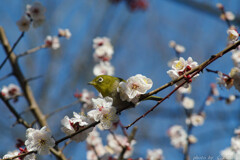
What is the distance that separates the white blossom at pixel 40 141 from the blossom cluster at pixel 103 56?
1.35 metres

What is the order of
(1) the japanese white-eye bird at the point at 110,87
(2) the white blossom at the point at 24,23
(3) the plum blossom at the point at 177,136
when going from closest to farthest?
1. (1) the japanese white-eye bird at the point at 110,87
2. (2) the white blossom at the point at 24,23
3. (3) the plum blossom at the point at 177,136

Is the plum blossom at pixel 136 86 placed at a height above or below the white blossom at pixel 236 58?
below

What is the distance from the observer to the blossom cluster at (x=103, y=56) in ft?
8.81

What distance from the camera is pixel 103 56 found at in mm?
2799

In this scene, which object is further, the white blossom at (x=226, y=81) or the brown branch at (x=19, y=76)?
the brown branch at (x=19, y=76)

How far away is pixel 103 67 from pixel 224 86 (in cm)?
136

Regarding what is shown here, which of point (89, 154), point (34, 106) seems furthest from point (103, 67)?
point (89, 154)

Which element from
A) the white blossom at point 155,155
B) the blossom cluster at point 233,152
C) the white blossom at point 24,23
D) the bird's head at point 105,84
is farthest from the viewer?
the white blossom at point 155,155

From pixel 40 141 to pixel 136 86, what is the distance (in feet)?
1.87

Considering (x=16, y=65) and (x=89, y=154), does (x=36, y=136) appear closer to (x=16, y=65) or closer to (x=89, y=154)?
(x=16, y=65)

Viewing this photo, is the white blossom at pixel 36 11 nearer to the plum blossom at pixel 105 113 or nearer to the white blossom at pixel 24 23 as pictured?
the white blossom at pixel 24 23

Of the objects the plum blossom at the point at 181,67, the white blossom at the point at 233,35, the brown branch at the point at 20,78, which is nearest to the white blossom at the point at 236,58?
the white blossom at the point at 233,35

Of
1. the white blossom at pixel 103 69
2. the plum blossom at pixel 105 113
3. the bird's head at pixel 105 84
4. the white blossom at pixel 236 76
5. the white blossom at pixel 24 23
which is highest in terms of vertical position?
the white blossom at pixel 24 23

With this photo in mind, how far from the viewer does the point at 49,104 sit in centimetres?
673
